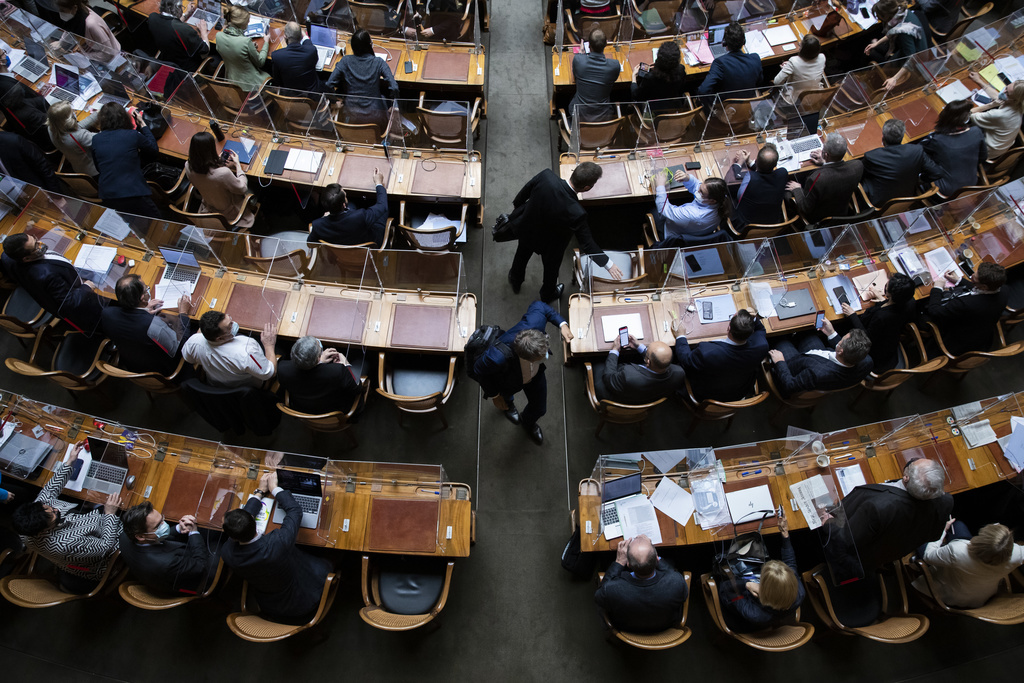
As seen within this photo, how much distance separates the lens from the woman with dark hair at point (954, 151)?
18.5 feet

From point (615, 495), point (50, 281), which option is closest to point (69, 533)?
point (50, 281)

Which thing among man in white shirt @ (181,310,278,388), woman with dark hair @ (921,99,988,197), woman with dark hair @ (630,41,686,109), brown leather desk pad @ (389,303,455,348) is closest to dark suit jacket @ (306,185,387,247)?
brown leather desk pad @ (389,303,455,348)

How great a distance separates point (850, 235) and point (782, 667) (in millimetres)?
3621

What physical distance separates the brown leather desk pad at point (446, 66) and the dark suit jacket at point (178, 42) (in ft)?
8.42

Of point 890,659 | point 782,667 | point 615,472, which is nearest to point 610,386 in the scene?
point 615,472

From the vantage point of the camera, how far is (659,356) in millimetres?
4320

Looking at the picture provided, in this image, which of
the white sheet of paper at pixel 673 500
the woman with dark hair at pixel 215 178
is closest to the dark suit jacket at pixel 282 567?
the white sheet of paper at pixel 673 500

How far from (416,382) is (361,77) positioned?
3325mm

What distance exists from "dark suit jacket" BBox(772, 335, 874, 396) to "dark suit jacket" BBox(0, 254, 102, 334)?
5.78 metres

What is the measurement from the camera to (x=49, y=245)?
529 centimetres

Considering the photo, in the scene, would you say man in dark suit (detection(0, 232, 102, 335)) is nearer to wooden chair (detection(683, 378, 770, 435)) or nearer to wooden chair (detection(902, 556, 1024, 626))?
wooden chair (detection(683, 378, 770, 435))

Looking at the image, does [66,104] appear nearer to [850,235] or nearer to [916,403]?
[850,235]

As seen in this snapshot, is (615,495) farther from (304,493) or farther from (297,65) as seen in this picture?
(297,65)

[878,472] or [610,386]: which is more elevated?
[610,386]
